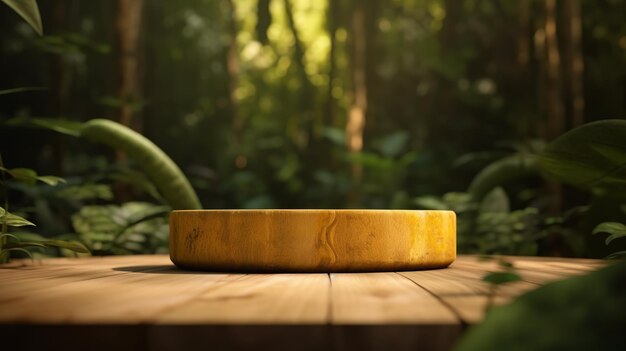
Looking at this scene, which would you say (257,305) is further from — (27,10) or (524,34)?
(524,34)

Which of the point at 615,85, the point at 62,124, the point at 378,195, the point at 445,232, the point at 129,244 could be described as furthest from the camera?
the point at 378,195

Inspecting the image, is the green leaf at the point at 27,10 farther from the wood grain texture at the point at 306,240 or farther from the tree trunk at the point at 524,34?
the tree trunk at the point at 524,34

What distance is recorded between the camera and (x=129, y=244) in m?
2.84

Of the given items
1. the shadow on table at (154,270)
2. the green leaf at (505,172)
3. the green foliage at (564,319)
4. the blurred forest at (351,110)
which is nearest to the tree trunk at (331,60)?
the blurred forest at (351,110)

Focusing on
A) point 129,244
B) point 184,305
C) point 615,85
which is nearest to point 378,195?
point 615,85

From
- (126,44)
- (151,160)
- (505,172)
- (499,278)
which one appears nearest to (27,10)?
(151,160)

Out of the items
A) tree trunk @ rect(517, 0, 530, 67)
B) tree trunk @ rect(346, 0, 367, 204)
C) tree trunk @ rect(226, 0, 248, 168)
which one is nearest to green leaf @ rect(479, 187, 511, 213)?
tree trunk @ rect(346, 0, 367, 204)

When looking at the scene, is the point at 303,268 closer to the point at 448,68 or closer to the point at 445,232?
the point at 445,232

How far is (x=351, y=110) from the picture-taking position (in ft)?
23.3

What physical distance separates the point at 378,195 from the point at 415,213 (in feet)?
16.4

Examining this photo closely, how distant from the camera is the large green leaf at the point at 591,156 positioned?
139 centimetres

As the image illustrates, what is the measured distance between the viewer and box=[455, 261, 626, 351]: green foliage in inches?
22.7

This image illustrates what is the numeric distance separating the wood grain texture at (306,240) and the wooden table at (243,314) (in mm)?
222

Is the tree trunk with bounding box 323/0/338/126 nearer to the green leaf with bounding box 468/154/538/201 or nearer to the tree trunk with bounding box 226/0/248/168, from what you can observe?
the tree trunk with bounding box 226/0/248/168
